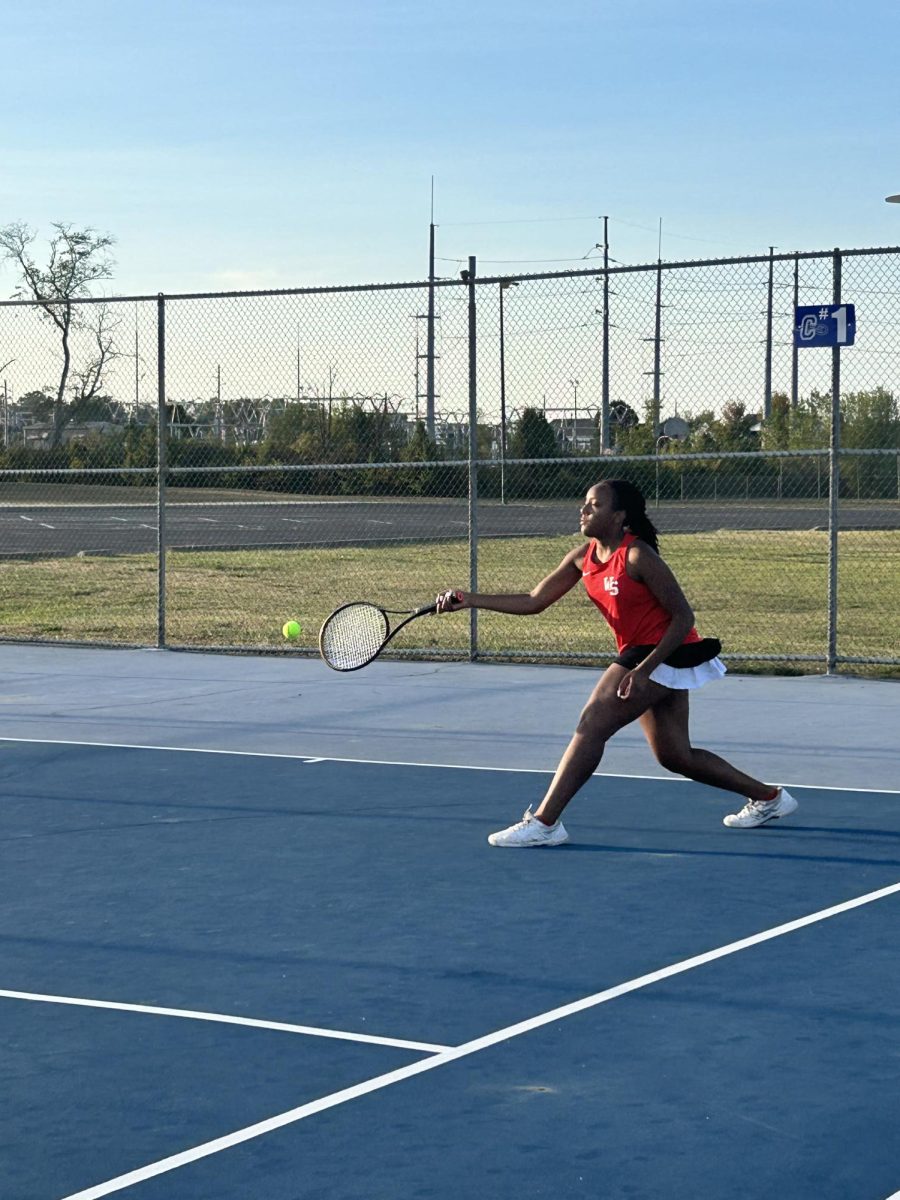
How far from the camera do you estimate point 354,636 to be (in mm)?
9328

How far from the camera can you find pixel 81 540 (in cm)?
3438

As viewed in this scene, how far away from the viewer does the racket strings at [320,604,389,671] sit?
30.2ft

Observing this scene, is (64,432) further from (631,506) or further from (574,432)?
(631,506)

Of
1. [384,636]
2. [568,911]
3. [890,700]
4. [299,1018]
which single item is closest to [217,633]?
[890,700]

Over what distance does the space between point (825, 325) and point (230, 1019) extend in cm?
903

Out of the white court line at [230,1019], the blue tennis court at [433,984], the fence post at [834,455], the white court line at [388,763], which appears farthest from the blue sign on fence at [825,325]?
the white court line at [230,1019]

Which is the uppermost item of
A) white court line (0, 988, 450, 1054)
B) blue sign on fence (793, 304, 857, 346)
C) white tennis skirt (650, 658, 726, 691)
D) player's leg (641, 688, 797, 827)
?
blue sign on fence (793, 304, 857, 346)

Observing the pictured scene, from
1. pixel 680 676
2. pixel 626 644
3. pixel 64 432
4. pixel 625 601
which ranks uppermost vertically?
pixel 64 432

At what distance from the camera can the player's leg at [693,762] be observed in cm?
823

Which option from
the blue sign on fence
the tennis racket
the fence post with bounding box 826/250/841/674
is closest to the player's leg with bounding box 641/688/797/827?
the tennis racket

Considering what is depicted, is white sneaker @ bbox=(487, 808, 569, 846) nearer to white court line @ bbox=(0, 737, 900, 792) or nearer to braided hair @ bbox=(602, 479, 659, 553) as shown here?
braided hair @ bbox=(602, 479, 659, 553)

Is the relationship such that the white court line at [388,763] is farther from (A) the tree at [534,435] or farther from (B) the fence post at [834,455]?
(A) the tree at [534,435]

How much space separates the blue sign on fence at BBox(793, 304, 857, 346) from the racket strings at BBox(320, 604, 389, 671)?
17.3ft

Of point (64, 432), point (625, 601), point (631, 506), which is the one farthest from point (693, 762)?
point (64, 432)
